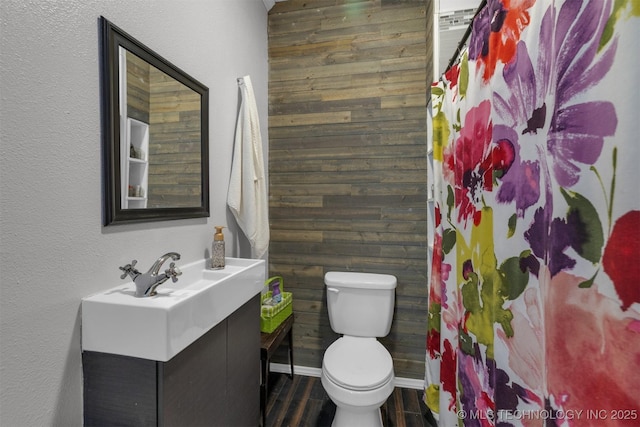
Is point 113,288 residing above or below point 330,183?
below

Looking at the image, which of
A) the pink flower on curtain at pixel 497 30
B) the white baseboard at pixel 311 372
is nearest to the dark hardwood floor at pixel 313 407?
the white baseboard at pixel 311 372

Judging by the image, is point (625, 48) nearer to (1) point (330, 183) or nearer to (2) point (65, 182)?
(2) point (65, 182)

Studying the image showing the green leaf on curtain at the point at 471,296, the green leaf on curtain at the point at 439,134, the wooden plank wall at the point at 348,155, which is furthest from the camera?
the wooden plank wall at the point at 348,155

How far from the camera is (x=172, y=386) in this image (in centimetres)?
81

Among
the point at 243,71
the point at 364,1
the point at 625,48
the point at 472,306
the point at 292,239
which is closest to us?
the point at 625,48

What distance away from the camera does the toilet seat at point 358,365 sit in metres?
1.36

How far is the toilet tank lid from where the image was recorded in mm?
1795

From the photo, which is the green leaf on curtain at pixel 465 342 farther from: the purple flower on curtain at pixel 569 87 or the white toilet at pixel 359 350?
the purple flower on curtain at pixel 569 87

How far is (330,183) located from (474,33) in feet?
4.07

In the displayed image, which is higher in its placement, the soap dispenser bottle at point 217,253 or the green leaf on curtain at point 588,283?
the green leaf on curtain at point 588,283

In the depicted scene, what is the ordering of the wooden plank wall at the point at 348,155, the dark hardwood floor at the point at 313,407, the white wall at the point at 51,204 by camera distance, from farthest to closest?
the wooden plank wall at the point at 348,155 → the dark hardwood floor at the point at 313,407 → the white wall at the point at 51,204

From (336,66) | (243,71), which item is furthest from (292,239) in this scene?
(336,66)

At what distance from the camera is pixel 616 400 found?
1.50 ft

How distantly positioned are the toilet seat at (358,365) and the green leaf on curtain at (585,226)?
1.16m
